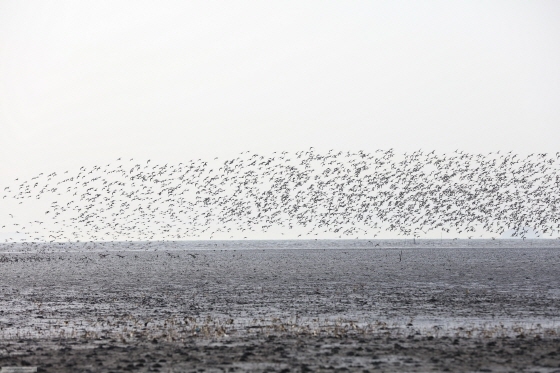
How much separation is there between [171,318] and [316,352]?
12.9 meters

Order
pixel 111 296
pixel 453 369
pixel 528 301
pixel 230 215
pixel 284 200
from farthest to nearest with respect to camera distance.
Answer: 1. pixel 230 215
2. pixel 284 200
3. pixel 111 296
4. pixel 528 301
5. pixel 453 369

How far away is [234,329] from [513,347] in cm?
1142

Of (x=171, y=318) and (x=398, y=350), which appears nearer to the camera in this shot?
(x=398, y=350)

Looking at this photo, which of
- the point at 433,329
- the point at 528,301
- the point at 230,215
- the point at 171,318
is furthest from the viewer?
the point at 230,215

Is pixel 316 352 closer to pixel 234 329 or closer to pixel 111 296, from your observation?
pixel 234 329

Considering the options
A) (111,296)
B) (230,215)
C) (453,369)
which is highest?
(453,369)

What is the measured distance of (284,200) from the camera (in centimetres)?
13562

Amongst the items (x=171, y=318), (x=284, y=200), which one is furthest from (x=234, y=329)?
(x=284, y=200)

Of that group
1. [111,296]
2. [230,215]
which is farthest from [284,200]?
[111,296]

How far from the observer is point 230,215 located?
170 meters

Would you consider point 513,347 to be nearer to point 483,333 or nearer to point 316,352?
point 483,333

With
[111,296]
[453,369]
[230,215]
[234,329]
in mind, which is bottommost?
[230,215]

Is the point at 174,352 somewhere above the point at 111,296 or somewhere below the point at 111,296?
above

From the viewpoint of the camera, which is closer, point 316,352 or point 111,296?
point 316,352
